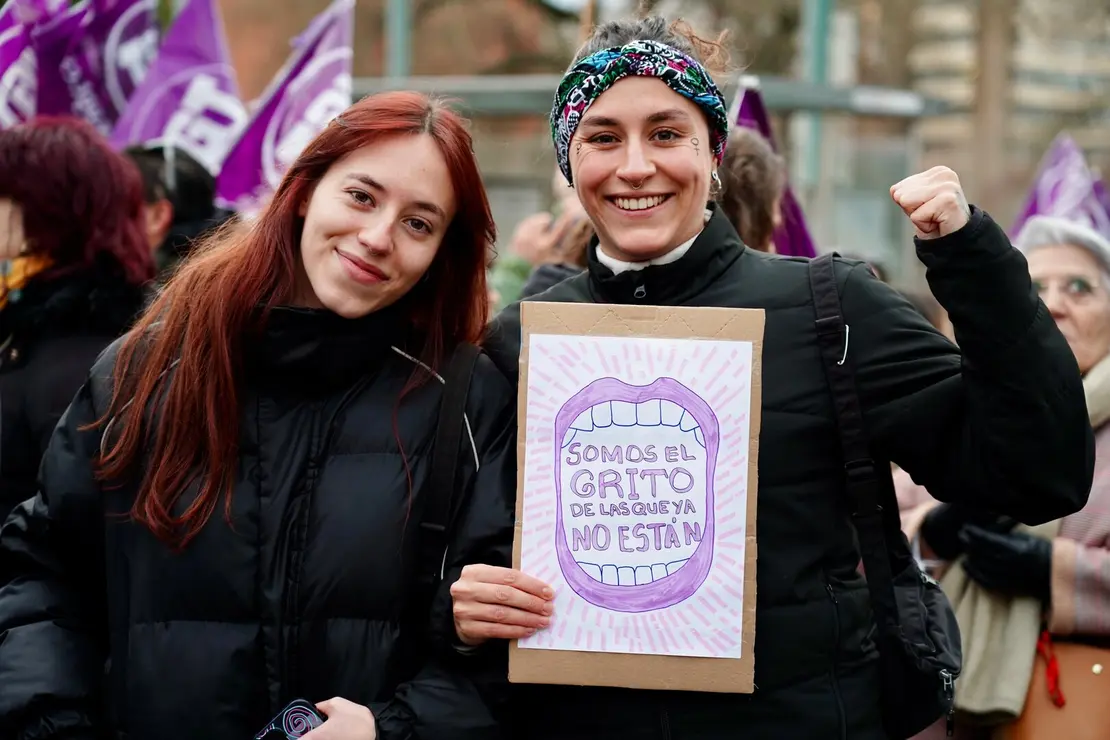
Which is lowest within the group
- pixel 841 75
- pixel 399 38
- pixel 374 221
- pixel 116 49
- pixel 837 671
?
pixel 837 671

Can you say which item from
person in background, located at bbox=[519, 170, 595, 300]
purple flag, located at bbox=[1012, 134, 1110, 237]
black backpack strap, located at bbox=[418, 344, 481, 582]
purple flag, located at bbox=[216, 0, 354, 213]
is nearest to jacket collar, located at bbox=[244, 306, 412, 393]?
black backpack strap, located at bbox=[418, 344, 481, 582]

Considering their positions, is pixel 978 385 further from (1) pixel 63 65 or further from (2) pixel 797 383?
(1) pixel 63 65

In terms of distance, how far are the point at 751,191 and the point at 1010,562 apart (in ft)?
3.90

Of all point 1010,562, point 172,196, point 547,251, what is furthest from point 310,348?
point 547,251

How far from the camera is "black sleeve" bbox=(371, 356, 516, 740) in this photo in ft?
7.55

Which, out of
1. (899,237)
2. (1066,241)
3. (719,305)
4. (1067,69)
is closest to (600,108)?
(719,305)

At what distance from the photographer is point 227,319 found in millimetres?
2486

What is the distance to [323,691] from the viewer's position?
2324 mm

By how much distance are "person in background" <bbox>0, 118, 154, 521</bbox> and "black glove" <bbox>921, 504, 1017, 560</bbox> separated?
7.31ft

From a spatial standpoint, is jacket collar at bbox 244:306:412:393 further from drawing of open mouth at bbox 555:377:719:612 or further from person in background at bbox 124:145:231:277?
person in background at bbox 124:145:231:277

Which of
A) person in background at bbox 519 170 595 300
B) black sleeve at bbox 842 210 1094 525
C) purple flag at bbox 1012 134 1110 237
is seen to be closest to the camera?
black sleeve at bbox 842 210 1094 525

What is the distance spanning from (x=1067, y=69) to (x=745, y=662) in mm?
21603

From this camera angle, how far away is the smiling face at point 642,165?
2.48m

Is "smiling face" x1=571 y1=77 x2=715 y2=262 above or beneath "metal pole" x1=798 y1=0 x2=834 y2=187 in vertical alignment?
beneath
